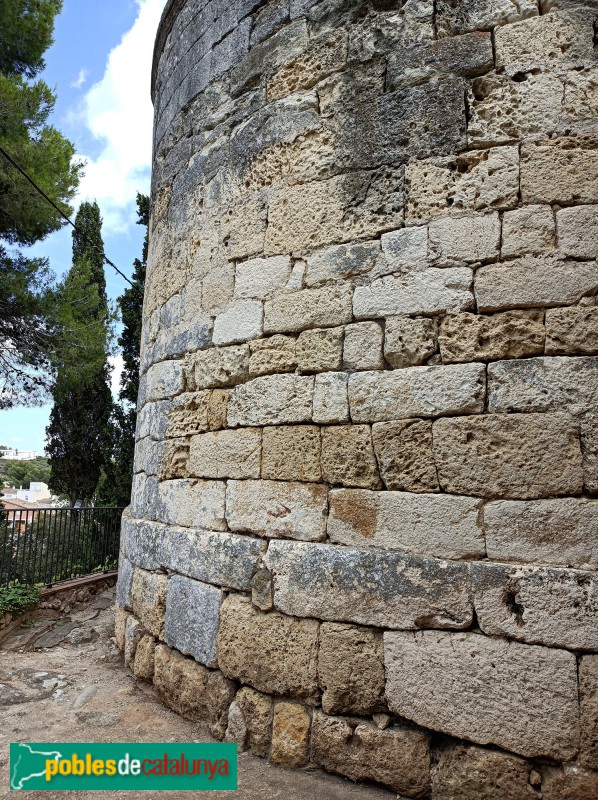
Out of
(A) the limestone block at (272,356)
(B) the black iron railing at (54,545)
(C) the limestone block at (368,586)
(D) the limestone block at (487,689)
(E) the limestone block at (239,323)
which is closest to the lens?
(D) the limestone block at (487,689)

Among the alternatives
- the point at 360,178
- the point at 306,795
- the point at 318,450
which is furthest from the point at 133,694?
the point at 360,178

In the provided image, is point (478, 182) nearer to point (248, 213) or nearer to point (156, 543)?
point (248, 213)

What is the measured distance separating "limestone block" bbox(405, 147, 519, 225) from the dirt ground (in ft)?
8.27

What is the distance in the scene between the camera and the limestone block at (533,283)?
2.48 meters

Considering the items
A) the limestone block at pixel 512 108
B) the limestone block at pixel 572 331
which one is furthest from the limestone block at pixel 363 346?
the limestone block at pixel 512 108

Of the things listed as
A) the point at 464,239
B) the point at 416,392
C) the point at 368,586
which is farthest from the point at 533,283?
the point at 368,586

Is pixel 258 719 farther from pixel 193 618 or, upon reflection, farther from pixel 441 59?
pixel 441 59

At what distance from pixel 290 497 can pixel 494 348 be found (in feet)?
3.86

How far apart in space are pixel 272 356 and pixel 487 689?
179 centimetres

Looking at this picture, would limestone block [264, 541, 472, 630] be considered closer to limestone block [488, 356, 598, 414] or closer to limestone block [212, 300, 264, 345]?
limestone block [488, 356, 598, 414]

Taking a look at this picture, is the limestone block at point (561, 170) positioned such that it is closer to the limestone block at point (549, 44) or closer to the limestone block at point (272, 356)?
the limestone block at point (549, 44)

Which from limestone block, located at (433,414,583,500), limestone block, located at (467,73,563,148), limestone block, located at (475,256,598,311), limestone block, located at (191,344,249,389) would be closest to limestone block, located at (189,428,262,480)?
limestone block, located at (191,344,249,389)

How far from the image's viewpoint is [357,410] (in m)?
2.81

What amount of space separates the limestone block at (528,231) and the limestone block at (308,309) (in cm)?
75
